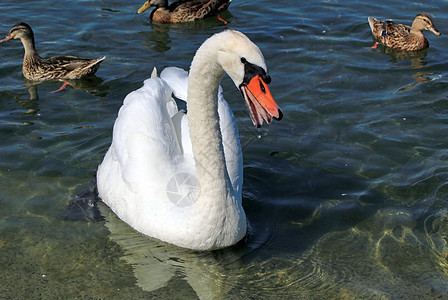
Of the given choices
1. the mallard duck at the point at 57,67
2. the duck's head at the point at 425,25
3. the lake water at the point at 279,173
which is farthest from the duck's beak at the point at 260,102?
the duck's head at the point at 425,25

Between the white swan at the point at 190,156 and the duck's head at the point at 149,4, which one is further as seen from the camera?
the duck's head at the point at 149,4

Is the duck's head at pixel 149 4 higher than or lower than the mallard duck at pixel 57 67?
higher

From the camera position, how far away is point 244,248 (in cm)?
601

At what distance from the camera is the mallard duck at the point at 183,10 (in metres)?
13.1

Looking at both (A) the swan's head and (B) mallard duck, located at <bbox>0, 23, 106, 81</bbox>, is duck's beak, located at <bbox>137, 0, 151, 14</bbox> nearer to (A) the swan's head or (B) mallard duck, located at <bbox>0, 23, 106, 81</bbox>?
(B) mallard duck, located at <bbox>0, 23, 106, 81</bbox>

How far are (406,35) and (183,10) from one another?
450 cm

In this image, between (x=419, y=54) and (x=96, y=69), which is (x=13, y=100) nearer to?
(x=96, y=69)

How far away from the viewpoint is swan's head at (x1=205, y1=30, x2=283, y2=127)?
4738 millimetres

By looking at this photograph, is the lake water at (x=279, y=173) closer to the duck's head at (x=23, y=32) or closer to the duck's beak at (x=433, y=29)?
the duck's beak at (x=433, y=29)

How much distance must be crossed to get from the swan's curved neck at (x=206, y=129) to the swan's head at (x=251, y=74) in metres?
0.35

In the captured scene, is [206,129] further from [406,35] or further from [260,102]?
[406,35]

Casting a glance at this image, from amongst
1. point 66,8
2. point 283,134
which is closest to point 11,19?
point 66,8

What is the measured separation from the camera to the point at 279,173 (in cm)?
735

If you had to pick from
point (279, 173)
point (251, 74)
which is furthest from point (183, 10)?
point (251, 74)
